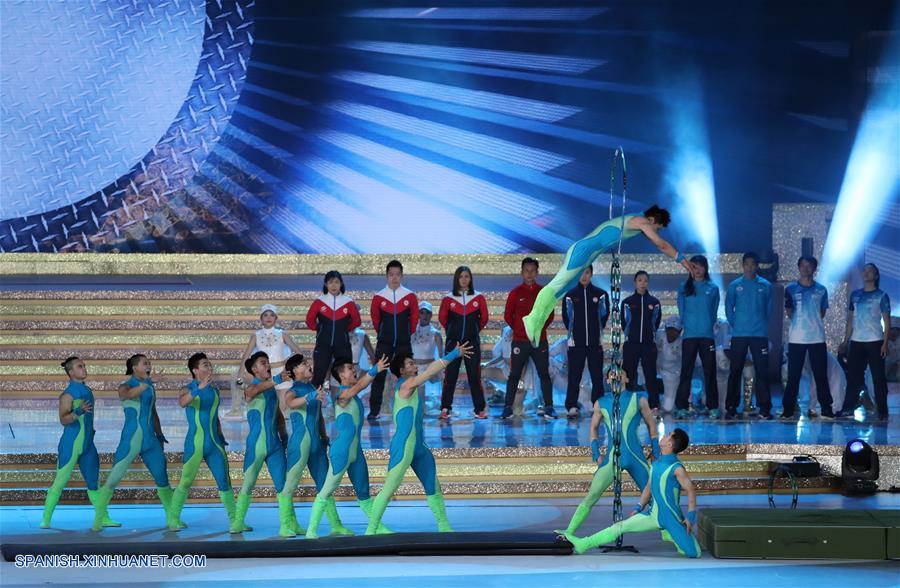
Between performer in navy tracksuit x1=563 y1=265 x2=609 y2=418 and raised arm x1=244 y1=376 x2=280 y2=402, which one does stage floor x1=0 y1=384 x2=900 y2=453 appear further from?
raised arm x1=244 y1=376 x2=280 y2=402

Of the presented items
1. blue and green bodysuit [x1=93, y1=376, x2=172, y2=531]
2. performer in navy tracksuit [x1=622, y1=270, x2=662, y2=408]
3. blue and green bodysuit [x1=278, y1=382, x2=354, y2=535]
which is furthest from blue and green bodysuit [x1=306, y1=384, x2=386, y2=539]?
performer in navy tracksuit [x1=622, y1=270, x2=662, y2=408]

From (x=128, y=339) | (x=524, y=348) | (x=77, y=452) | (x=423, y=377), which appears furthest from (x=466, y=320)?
(x=128, y=339)

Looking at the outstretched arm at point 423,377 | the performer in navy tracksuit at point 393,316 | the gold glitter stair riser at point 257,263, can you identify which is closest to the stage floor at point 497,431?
the performer in navy tracksuit at point 393,316

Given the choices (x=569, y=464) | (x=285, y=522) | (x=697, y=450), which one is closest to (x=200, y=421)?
(x=285, y=522)

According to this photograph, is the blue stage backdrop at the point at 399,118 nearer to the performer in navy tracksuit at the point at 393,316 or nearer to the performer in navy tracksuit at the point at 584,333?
the performer in navy tracksuit at the point at 584,333

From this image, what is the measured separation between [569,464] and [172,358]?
6.09 metres

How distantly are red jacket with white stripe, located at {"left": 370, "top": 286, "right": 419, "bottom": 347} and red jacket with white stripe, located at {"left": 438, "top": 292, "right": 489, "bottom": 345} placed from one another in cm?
35

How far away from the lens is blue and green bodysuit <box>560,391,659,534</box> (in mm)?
7777

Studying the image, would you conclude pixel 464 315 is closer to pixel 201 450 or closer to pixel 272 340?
pixel 272 340

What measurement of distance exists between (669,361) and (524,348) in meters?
1.55

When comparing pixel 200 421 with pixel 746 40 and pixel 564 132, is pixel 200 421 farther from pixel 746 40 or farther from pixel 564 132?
pixel 746 40

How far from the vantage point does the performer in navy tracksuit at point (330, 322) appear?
11.1m

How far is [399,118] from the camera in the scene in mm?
15750

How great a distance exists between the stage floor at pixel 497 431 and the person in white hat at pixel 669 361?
404mm
